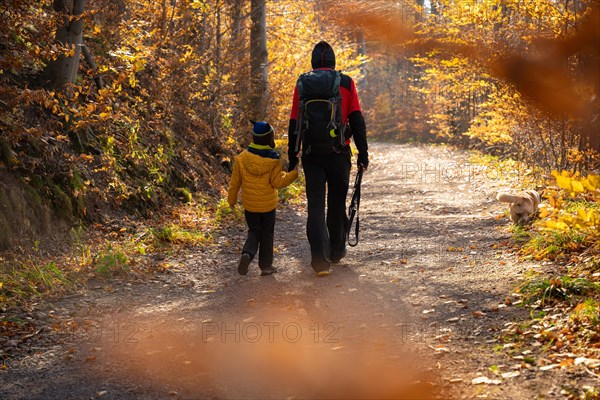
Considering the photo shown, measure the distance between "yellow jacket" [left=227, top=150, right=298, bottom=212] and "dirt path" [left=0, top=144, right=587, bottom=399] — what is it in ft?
2.90

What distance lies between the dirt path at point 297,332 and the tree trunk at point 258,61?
6.76 metres

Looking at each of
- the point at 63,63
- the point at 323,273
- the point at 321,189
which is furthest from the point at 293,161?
the point at 63,63

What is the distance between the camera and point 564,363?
163 inches

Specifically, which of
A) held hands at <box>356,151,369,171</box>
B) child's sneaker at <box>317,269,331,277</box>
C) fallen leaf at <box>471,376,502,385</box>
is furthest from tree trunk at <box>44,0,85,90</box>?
fallen leaf at <box>471,376,502,385</box>

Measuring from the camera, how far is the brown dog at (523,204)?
28.9 ft

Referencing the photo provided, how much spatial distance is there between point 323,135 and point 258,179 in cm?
90

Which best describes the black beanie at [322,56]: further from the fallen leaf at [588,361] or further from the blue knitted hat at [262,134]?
the fallen leaf at [588,361]

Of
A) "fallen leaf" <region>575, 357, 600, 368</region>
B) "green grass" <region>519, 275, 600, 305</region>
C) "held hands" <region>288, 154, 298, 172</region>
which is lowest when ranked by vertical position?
"fallen leaf" <region>575, 357, 600, 368</region>

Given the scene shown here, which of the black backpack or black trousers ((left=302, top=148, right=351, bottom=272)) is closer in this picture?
the black backpack

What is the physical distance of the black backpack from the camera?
673cm

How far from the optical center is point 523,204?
8859 mm

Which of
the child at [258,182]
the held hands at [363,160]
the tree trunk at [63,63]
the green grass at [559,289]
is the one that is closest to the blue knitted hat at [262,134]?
the child at [258,182]

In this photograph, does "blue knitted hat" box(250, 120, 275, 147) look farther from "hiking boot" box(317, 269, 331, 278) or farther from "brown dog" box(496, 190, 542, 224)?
"brown dog" box(496, 190, 542, 224)

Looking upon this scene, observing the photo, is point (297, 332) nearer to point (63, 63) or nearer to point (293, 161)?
point (293, 161)
